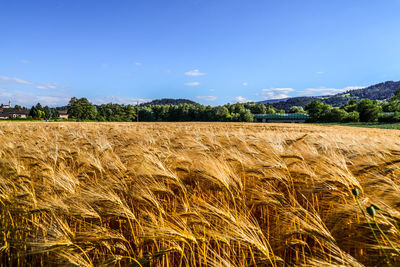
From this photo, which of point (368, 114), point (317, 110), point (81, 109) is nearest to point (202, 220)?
point (368, 114)

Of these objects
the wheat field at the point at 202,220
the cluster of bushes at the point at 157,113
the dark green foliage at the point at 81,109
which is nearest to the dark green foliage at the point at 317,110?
the cluster of bushes at the point at 157,113

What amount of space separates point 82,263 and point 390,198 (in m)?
1.97

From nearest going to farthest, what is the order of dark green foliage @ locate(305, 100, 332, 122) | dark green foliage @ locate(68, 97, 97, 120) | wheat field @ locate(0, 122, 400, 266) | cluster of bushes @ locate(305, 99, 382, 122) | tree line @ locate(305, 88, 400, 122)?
wheat field @ locate(0, 122, 400, 266) → tree line @ locate(305, 88, 400, 122) → cluster of bushes @ locate(305, 99, 382, 122) → dark green foliage @ locate(305, 100, 332, 122) → dark green foliage @ locate(68, 97, 97, 120)

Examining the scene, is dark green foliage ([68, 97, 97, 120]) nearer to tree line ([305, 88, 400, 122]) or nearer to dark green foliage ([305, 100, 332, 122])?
dark green foliage ([305, 100, 332, 122])

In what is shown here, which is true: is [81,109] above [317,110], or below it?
above

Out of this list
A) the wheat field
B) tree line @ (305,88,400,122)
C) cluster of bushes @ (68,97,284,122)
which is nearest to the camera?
the wheat field

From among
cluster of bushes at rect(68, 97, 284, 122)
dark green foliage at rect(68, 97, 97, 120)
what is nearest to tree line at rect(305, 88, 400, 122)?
cluster of bushes at rect(68, 97, 284, 122)

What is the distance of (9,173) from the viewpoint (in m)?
2.25

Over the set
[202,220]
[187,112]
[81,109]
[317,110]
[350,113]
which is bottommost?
[202,220]

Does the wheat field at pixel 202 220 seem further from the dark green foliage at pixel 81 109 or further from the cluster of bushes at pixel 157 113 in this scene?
the dark green foliage at pixel 81 109

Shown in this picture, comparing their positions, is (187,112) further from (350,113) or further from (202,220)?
(202,220)

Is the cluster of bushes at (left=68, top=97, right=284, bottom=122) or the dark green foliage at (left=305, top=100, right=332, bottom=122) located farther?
the cluster of bushes at (left=68, top=97, right=284, bottom=122)

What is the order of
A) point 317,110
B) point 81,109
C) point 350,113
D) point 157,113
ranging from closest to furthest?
point 350,113, point 317,110, point 81,109, point 157,113

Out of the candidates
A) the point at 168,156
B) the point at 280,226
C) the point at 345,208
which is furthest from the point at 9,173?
the point at 345,208
